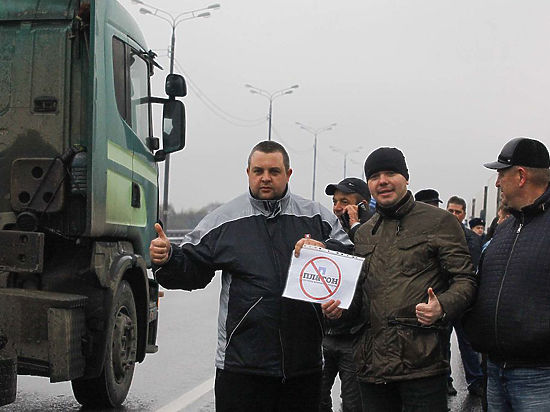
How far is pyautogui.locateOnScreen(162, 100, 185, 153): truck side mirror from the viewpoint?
7.59 m

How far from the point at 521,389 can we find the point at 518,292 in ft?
1.42

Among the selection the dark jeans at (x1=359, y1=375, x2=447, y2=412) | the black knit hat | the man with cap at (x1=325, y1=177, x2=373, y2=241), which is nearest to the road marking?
the man with cap at (x1=325, y1=177, x2=373, y2=241)

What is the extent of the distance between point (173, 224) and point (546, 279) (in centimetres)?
5257

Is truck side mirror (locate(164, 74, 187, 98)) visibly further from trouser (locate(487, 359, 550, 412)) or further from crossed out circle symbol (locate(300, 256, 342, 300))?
trouser (locate(487, 359, 550, 412))

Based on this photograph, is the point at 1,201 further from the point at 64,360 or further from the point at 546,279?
the point at 546,279

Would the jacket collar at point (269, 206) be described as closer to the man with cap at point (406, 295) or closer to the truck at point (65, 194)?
the man with cap at point (406, 295)

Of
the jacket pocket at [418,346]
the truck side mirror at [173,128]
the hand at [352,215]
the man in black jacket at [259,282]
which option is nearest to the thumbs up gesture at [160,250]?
the man in black jacket at [259,282]

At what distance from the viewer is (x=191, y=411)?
22.9ft

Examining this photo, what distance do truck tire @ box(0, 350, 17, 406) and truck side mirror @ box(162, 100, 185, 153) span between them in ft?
9.76

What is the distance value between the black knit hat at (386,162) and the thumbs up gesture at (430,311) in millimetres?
686

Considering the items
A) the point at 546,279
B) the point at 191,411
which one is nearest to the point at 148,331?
the point at 191,411

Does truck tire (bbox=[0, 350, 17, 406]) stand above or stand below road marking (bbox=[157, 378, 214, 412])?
above

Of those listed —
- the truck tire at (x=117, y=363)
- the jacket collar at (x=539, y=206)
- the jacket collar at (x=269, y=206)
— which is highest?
the jacket collar at (x=539, y=206)

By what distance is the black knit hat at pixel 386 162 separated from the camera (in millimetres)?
4180
